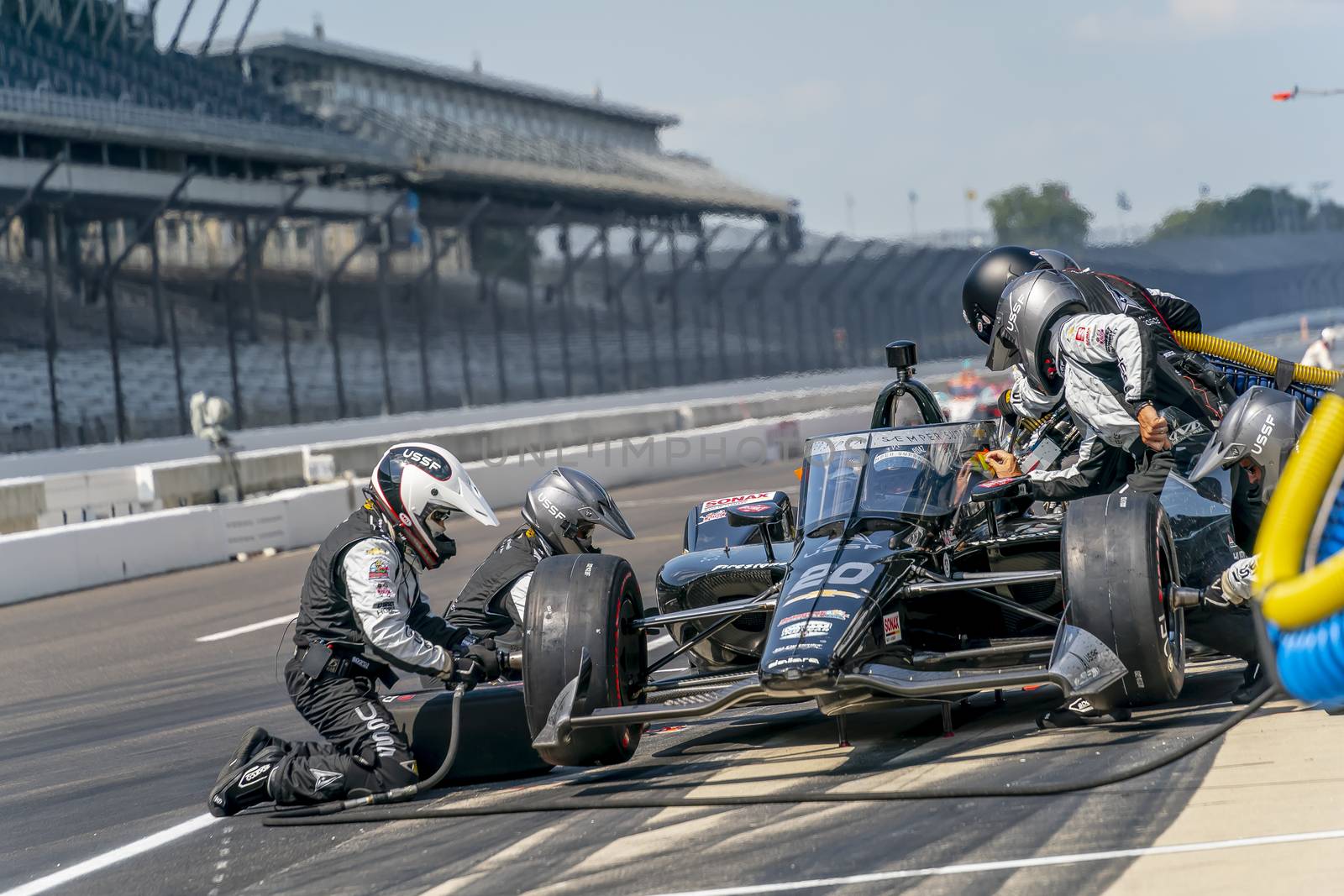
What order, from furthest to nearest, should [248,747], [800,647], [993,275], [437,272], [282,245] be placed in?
[437,272]
[282,245]
[993,275]
[248,747]
[800,647]

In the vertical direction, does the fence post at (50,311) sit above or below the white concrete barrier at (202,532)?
above

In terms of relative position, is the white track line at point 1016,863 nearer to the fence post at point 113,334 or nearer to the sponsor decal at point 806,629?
the sponsor decal at point 806,629

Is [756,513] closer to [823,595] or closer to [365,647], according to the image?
[823,595]

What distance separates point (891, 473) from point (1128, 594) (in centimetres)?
144

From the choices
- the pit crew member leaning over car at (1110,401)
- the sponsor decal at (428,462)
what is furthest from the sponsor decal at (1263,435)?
the sponsor decal at (428,462)

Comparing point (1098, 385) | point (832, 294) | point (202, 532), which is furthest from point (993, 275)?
point (832, 294)

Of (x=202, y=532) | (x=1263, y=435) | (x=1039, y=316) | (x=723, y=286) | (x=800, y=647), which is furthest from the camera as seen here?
(x=723, y=286)

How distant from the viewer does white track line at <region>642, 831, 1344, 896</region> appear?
471 cm

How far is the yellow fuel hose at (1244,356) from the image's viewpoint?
851 centimetres

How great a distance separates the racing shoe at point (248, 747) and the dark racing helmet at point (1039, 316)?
3.88 meters

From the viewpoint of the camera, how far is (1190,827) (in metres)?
4.95

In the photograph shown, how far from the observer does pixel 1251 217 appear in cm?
5125

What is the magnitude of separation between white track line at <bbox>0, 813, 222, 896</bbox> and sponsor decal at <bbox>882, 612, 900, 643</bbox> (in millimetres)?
2715

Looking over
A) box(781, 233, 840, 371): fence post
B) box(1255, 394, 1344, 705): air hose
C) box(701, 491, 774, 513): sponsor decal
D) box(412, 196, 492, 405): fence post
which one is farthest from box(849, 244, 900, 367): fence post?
box(1255, 394, 1344, 705): air hose
